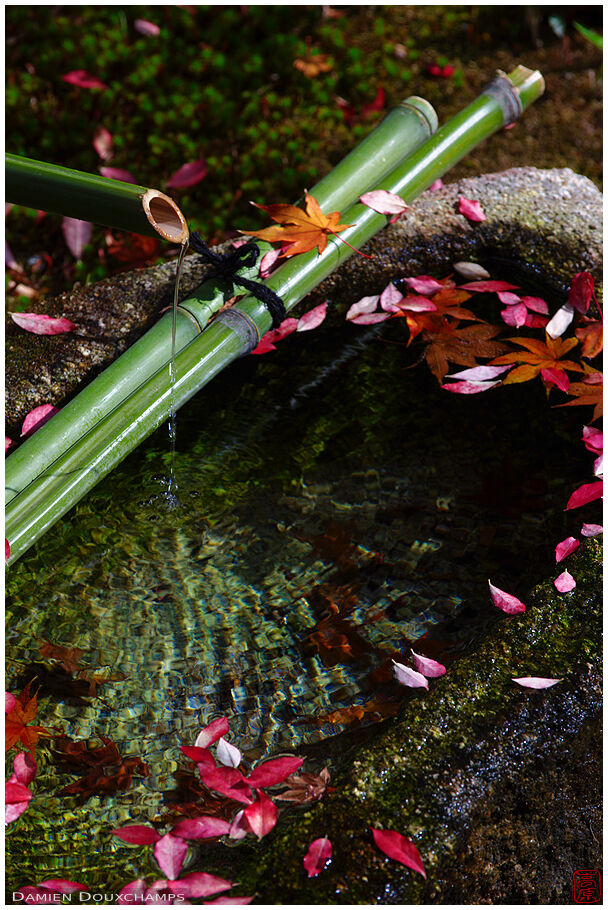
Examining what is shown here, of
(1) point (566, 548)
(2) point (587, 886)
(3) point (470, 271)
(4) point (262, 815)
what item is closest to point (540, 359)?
(3) point (470, 271)

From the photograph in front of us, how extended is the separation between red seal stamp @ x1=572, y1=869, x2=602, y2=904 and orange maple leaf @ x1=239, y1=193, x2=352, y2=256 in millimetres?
1663

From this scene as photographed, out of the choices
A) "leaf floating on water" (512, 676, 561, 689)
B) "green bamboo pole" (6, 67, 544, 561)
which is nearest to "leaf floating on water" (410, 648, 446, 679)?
"leaf floating on water" (512, 676, 561, 689)

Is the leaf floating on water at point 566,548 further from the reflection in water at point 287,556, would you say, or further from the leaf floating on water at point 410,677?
the leaf floating on water at point 410,677

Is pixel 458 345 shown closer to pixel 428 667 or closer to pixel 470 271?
pixel 470 271

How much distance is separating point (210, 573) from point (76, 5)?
3.56m

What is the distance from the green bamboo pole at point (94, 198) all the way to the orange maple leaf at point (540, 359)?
113 cm

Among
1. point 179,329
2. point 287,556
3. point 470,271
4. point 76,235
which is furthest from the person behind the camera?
point 76,235

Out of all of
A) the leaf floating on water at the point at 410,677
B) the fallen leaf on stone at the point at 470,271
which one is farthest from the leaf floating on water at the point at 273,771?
the fallen leaf on stone at the point at 470,271

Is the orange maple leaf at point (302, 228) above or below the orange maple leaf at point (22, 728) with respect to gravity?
above

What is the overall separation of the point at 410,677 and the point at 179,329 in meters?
1.09

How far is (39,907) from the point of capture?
1409mm

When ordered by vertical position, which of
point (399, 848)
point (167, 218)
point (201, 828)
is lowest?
point (201, 828)

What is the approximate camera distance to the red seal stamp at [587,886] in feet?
5.02

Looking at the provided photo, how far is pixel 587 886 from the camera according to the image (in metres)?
1.54
